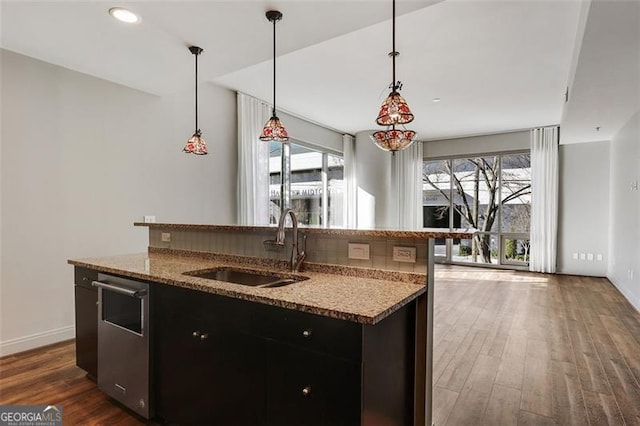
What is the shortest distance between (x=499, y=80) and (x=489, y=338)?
3.00m

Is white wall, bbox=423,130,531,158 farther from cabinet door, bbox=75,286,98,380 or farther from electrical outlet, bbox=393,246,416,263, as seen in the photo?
cabinet door, bbox=75,286,98,380

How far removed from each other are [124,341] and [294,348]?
48.5 inches

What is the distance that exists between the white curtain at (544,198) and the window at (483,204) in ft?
1.00

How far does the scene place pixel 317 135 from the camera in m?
6.59

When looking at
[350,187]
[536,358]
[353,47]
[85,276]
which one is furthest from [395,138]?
[350,187]

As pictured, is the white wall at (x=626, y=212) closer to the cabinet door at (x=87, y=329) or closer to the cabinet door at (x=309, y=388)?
the cabinet door at (x=309, y=388)

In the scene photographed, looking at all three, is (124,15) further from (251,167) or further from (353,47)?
(251,167)

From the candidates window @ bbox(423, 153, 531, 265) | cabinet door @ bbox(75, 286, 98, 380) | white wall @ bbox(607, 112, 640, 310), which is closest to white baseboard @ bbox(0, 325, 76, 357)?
cabinet door @ bbox(75, 286, 98, 380)

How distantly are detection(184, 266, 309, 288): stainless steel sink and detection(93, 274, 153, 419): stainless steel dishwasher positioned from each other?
33cm

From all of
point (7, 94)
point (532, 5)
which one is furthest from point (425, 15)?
point (7, 94)

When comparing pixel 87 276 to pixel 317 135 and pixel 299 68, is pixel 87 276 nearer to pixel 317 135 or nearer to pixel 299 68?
pixel 299 68

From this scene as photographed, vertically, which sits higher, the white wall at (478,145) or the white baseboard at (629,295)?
the white wall at (478,145)

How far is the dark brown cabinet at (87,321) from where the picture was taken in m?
2.28

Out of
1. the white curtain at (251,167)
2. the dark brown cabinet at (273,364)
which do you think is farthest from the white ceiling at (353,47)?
the dark brown cabinet at (273,364)
